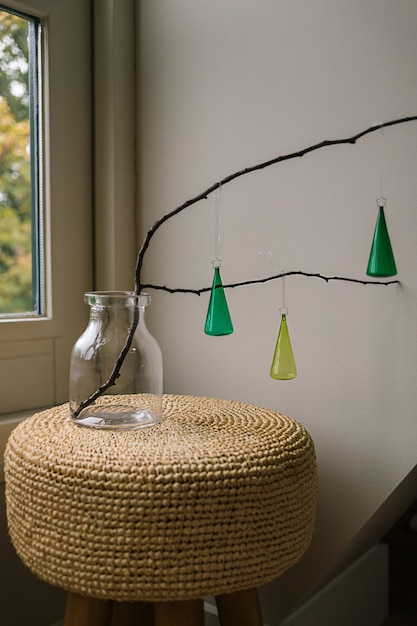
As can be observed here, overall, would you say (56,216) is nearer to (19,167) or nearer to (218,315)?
(19,167)

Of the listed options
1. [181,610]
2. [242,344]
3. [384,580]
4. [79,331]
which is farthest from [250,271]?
[384,580]

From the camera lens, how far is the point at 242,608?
0.84 meters

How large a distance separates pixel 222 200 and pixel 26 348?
0.49 metres

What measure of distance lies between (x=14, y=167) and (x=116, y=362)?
50 centimetres

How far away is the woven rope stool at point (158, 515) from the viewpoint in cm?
69

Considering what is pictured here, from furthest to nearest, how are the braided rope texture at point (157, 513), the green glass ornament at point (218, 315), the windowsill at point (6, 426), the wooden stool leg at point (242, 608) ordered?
the windowsill at point (6, 426)
the green glass ornament at point (218, 315)
the wooden stool leg at point (242, 608)
the braided rope texture at point (157, 513)

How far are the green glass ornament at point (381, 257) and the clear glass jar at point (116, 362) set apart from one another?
352 mm

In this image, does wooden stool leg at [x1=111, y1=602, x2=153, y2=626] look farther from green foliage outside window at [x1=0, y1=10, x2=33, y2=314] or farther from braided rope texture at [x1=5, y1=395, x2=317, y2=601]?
green foliage outside window at [x1=0, y1=10, x2=33, y2=314]

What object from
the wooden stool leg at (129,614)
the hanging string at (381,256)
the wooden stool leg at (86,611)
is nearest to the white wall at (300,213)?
the hanging string at (381,256)

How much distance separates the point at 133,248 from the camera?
133cm

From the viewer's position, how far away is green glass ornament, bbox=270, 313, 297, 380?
0.98m

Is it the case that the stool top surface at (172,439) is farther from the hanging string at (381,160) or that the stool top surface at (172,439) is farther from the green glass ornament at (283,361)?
the hanging string at (381,160)

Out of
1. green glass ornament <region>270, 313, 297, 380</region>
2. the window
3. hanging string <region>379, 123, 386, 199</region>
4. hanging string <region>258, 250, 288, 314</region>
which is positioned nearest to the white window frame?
the window

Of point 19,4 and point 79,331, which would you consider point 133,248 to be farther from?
point 19,4
